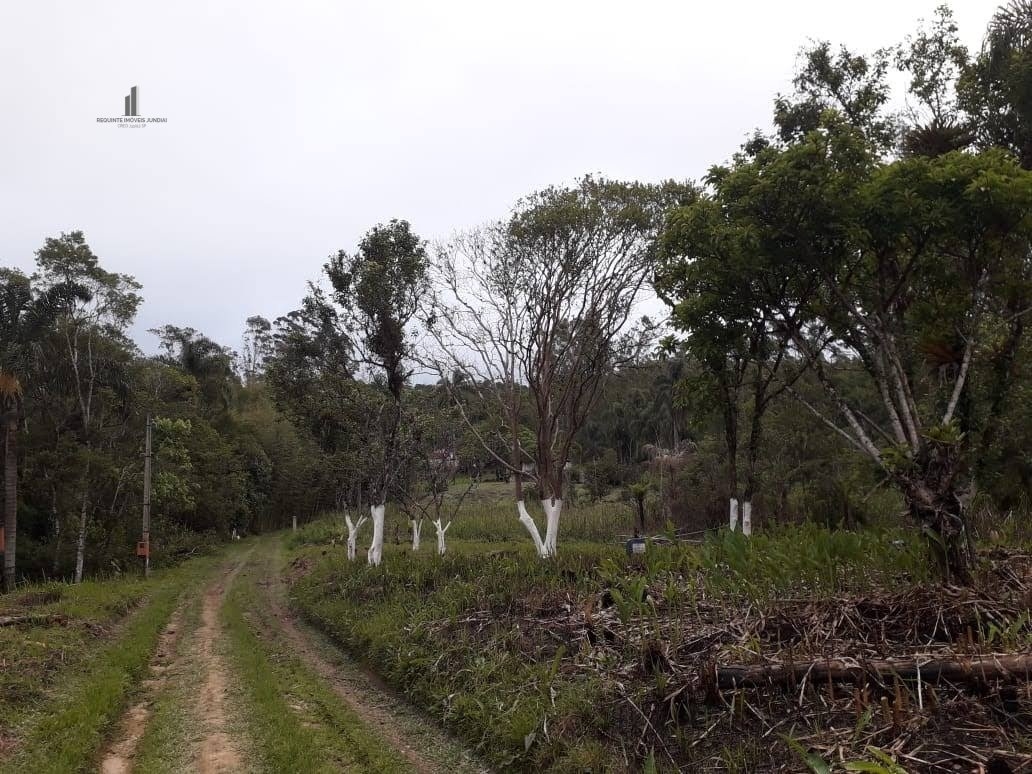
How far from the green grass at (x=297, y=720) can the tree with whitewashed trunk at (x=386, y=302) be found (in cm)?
594

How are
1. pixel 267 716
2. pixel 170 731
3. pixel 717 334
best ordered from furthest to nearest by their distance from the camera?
1. pixel 717 334
2. pixel 267 716
3. pixel 170 731

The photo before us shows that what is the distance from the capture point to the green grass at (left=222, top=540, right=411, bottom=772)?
230 inches

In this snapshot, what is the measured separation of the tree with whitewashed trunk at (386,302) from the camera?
1574 cm

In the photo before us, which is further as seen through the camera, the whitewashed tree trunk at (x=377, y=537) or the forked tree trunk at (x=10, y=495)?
the forked tree trunk at (x=10, y=495)

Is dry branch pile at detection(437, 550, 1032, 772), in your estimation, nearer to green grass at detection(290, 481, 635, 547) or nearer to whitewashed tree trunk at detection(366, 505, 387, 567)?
whitewashed tree trunk at detection(366, 505, 387, 567)

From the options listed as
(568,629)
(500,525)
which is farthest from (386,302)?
(500,525)

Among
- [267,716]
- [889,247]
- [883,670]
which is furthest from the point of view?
[889,247]

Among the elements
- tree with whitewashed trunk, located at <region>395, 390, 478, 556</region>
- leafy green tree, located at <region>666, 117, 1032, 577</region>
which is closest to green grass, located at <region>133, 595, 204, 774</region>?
leafy green tree, located at <region>666, 117, 1032, 577</region>

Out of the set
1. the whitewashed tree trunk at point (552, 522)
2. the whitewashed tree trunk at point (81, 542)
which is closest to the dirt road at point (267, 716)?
the whitewashed tree trunk at point (552, 522)

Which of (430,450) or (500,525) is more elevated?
(430,450)

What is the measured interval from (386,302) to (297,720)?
10.6 metres

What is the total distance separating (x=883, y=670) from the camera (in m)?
4.49

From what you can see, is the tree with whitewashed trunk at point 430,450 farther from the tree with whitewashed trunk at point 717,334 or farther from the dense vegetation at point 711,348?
the tree with whitewashed trunk at point 717,334

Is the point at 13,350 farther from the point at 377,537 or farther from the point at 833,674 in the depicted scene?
the point at 833,674
